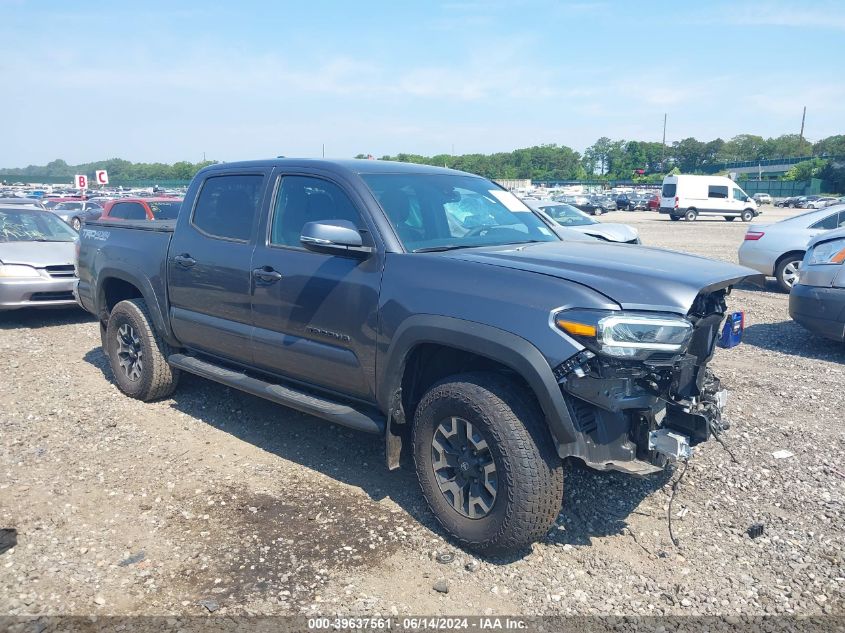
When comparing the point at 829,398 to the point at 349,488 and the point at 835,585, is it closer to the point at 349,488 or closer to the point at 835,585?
the point at 835,585

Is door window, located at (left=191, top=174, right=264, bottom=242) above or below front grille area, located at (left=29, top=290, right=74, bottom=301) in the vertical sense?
above

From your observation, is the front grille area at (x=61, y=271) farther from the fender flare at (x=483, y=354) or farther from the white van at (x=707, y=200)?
the white van at (x=707, y=200)

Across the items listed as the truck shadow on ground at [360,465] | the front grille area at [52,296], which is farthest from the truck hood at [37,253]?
the truck shadow on ground at [360,465]

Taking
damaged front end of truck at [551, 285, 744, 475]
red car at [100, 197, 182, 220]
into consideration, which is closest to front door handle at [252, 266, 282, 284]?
damaged front end of truck at [551, 285, 744, 475]

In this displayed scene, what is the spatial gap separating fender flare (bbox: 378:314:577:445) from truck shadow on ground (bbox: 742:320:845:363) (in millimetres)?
5368

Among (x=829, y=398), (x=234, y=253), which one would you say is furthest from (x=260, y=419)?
(x=829, y=398)

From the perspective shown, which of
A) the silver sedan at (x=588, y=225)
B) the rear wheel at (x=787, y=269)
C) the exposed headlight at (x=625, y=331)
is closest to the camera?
the exposed headlight at (x=625, y=331)

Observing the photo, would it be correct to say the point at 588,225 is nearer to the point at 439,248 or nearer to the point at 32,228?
the point at 32,228

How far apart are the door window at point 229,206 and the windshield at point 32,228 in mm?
5853

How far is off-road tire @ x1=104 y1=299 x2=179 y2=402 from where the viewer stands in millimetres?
5594

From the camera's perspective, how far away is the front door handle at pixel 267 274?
14.2 feet

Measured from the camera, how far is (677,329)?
10.3ft

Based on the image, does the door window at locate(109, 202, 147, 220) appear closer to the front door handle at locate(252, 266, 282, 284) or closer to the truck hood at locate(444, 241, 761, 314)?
the front door handle at locate(252, 266, 282, 284)

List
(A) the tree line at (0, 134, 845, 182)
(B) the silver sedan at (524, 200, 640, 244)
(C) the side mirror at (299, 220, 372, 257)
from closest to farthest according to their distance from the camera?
(C) the side mirror at (299, 220, 372, 257) < (B) the silver sedan at (524, 200, 640, 244) < (A) the tree line at (0, 134, 845, 182)
